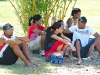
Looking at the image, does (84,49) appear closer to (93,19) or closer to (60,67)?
(60,67)

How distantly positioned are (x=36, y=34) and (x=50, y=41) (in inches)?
36.4

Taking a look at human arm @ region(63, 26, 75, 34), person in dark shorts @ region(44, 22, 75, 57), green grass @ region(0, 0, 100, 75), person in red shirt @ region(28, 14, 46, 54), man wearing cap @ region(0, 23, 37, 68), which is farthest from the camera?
person in red shirt @ region(28, 14, 46, 54)

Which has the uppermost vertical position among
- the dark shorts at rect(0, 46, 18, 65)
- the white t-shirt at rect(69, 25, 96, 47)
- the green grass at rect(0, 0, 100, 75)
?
the white t-shirt at rect(69, 25, 96, 47)

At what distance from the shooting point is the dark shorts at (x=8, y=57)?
6.79 meters

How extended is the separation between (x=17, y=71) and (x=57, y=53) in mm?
1190

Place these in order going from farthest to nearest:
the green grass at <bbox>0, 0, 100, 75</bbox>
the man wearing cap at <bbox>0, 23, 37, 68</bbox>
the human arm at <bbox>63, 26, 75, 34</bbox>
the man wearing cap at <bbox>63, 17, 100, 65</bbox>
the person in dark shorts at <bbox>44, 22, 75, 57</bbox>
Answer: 1. the human arm at <bbox>63, 26, 75, 34</bbox>
2. the man wearing cap at <bbox>63, 17, 100, 65</bbox>
3. the person in dark shorts at <bbox>44, 22, 75, 57</bbox>
4. the man wearing cap at <bbox>0, 23, 37, 68</bbox>
5. the green grass at <bbox>0, 0, 100, 75</bbox>

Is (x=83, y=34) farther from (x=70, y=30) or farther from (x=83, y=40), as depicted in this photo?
(x=70, y=30)

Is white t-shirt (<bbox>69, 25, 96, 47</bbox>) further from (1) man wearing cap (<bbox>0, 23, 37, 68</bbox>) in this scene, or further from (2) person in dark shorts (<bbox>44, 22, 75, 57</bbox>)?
(1) man wearing cap (<bbox>0, 23, 37, 68</bbox>)

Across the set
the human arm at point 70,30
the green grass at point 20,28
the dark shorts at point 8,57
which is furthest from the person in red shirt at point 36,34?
the dark shorts at point 8,57

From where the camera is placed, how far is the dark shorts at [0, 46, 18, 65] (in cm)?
679

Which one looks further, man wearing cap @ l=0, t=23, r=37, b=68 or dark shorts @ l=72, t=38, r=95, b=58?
dark shorts @ l=72, t=38, r=95, b=58

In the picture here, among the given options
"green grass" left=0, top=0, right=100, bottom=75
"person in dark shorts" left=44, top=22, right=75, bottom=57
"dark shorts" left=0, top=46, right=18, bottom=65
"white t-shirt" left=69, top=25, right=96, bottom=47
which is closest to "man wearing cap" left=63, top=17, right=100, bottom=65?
"white t-shirt" left=69, top=25, right=96, bottom=47

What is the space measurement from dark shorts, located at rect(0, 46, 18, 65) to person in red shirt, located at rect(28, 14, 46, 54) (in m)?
1.30

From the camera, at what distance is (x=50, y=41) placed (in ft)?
24.5
